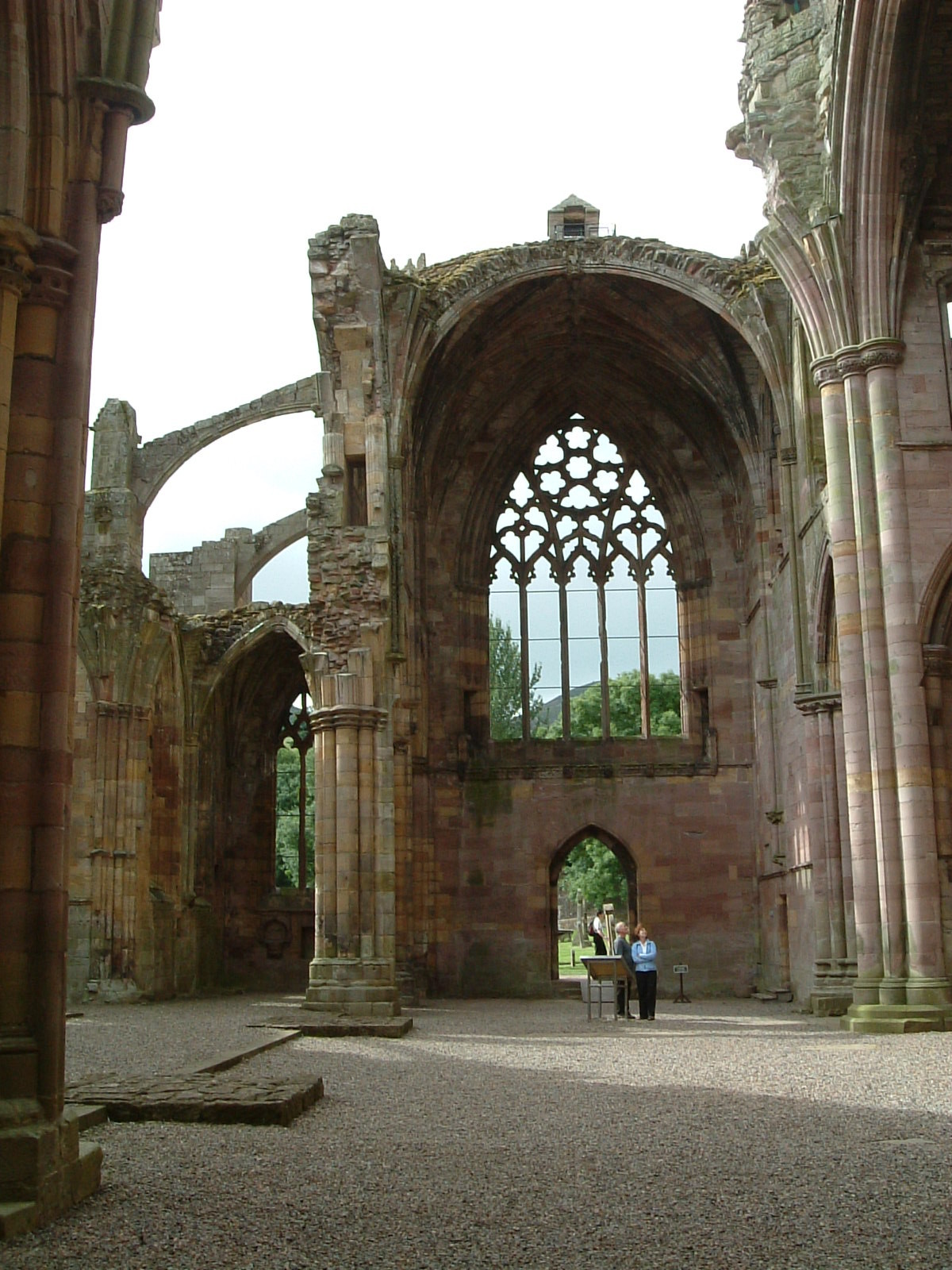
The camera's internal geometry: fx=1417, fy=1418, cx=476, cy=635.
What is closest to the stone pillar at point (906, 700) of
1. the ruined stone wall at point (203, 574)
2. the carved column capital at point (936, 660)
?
the carved column capital at point (936, 660)

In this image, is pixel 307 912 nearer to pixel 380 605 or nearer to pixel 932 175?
pixel 380 605

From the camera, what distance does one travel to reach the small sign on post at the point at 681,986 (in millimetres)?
18828

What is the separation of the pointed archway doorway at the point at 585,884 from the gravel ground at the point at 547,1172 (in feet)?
37.6

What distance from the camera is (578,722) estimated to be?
32.7 m

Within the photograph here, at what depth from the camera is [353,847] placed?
15.7 m

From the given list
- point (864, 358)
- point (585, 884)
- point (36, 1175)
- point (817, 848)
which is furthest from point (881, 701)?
point (585, 884)

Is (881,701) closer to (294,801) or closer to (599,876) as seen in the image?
(599,876)

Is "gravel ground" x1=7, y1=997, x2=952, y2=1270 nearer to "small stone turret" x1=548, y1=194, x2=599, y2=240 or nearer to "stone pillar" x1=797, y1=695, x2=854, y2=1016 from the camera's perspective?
"stone pillar" x1=797, y1=695, x2=854, y2=1016

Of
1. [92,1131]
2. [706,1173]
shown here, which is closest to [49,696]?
[92,1131]

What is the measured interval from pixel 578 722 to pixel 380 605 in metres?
Answer: 16.9

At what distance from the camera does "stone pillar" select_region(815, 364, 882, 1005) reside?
1269 cm

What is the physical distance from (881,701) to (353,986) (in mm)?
6451

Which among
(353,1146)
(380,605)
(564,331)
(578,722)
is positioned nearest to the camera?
(353,1146)

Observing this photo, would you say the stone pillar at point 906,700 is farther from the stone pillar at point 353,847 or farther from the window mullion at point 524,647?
the window mullion at point 524,647
